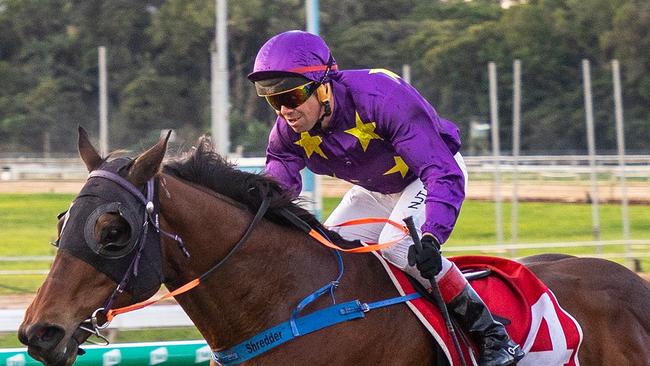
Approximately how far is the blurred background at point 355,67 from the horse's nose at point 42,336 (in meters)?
19.9

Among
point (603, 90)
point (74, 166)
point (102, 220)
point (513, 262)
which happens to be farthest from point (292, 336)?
point (603, 90)

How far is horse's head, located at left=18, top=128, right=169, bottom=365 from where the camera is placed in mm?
3115

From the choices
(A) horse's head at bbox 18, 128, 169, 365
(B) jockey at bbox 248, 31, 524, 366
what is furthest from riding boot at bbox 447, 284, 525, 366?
(A) horse's head at bbox 18, 128, 169, 365

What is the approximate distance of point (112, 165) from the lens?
3.36m

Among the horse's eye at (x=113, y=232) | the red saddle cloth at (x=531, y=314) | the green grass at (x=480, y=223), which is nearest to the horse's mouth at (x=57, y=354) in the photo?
the horse's eye at (x=113, y=232)

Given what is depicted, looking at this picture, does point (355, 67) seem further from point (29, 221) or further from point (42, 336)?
point (42, 336)

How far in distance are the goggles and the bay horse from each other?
26 cm

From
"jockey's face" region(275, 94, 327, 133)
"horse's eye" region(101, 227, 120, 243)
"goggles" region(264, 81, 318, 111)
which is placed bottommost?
"horse's eye" region(101, 227, 120, 243)

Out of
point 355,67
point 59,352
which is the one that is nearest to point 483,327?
point 59,352

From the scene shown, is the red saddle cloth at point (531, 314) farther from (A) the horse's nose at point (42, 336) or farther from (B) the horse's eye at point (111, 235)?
(A) the horse's nose at point (42, 336)

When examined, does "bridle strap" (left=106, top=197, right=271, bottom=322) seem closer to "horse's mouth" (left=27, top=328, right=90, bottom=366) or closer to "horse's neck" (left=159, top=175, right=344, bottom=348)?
"horse's neck" (left=159, top=175, right=344, bottom=348)

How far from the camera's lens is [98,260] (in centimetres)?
321

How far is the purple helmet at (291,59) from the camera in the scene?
367 centimetres

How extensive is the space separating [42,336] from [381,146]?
55.1 inches
